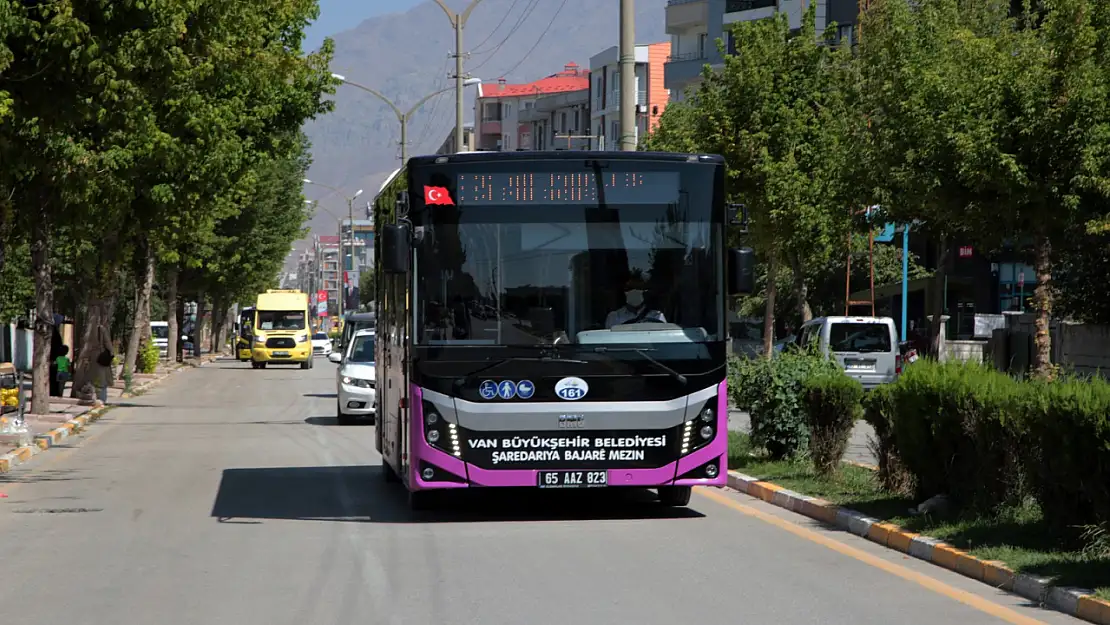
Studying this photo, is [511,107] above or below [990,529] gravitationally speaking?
above

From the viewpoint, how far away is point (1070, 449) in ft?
32.0

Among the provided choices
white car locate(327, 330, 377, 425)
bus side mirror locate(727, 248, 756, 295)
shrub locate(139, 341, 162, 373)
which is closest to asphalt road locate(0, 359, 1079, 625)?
bus side mirror locate(727, 248, 756, 295)

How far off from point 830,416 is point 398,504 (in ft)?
13.5

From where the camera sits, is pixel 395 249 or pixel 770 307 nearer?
pixel 395 249

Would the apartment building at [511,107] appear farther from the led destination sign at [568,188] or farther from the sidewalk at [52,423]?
the led destination sign at [568,188]

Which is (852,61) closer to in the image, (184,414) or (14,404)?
(184,414)

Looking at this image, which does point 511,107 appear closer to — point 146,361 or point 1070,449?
point 146,361

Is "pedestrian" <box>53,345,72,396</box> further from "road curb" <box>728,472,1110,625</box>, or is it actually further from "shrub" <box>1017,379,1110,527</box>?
"shrub" <box>1017,379,1110,527</box>

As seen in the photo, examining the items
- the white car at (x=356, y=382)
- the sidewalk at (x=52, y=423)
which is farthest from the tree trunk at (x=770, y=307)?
the sidewalk at (x=52, y=423)

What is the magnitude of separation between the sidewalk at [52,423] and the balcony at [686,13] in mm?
43037

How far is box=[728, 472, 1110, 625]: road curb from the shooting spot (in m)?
8.61

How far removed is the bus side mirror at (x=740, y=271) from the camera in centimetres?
1288

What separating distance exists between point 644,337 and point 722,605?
4183mm

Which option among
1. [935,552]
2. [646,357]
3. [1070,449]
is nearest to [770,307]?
[646,357]
